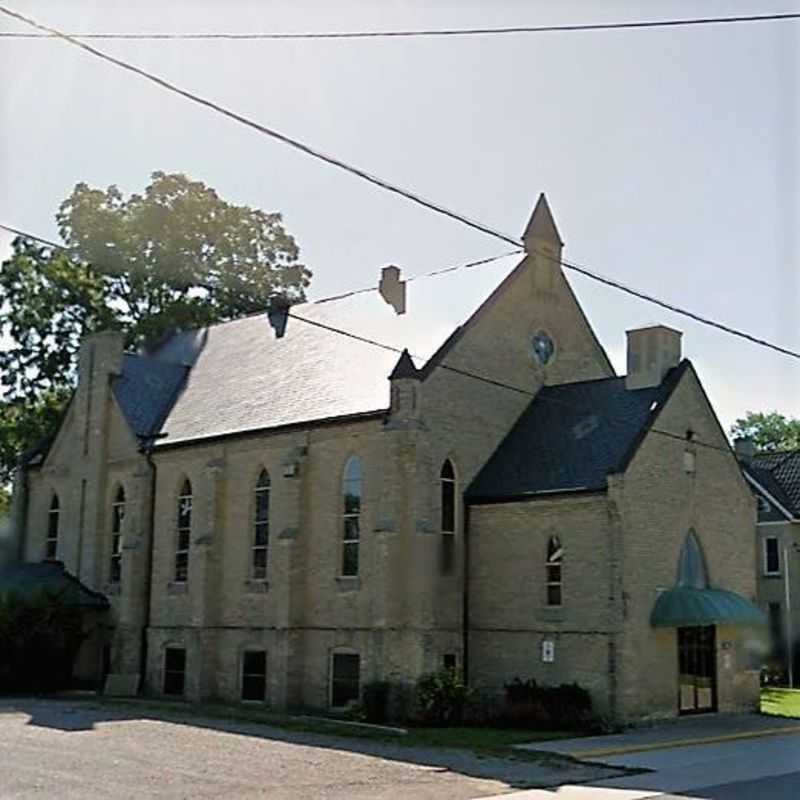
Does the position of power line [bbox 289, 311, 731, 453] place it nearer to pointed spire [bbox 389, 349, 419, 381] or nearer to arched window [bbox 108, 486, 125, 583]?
pointed spire [bbox 389, 349, 419, 381]

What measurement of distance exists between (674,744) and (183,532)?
17.4 meters

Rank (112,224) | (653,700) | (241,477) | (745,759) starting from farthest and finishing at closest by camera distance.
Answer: (112,224), (241,477), (653,700), (745,759)

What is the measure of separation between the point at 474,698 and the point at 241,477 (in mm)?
9834

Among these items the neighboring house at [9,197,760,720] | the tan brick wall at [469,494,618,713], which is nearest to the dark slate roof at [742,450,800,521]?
the neighboring house at [9,197,760,720]

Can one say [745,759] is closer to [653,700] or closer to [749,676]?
[653,700]

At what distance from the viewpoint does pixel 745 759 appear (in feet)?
75.7

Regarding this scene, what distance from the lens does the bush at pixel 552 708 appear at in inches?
1114

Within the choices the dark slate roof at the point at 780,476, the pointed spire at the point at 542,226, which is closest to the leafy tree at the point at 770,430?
the dark slate roof at the point at 780,476

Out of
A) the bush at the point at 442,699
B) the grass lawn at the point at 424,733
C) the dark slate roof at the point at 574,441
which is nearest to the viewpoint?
the grass lawn at the point at 424,733

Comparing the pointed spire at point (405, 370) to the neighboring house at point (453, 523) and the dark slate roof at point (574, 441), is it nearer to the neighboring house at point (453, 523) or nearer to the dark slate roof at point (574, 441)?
the neighboring house at point (453, 523)

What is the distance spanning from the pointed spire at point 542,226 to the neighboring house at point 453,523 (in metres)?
0.07

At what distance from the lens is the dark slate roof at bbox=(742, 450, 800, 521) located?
A: 55812mm

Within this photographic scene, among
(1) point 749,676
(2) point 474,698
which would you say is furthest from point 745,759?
(1) point 749,676

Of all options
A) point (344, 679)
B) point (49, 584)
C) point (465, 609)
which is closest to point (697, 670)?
point (465, 609)
